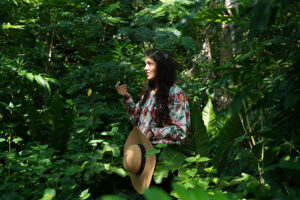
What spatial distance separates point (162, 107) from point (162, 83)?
225 millimetres

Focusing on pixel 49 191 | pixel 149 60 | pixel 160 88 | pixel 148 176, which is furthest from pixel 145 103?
pixel 49 191

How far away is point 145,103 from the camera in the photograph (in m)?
2.69

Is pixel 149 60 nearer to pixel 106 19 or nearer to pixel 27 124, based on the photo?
pixel 106 19

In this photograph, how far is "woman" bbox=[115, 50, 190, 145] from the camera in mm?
2404

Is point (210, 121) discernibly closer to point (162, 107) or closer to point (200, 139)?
point (200, 139)

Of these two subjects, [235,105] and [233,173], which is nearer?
[235,105]

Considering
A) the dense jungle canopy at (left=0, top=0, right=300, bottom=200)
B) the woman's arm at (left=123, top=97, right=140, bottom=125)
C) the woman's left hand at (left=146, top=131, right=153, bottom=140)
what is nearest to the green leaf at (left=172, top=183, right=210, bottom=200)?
the dense jungle canopy at (left=0, top=0, right=300, bottom=200)

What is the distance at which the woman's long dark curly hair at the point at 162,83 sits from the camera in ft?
8.23

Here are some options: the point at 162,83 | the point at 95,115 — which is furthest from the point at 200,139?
the point at 95,115

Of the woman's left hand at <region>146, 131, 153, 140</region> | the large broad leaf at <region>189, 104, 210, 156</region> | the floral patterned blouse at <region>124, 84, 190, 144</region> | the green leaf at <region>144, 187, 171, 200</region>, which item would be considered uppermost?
the green leaf at <region>144, 187, 171, 200</region>

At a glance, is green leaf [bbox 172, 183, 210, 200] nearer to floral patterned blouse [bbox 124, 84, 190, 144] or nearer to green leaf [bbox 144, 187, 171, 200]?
green leaf [bbox 144, 187, 171, 200]

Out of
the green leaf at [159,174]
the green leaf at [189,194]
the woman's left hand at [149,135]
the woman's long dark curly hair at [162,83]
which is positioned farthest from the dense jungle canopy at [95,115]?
the green leaf at [189,194]

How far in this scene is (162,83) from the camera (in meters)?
2.61

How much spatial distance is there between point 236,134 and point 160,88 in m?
0.81
